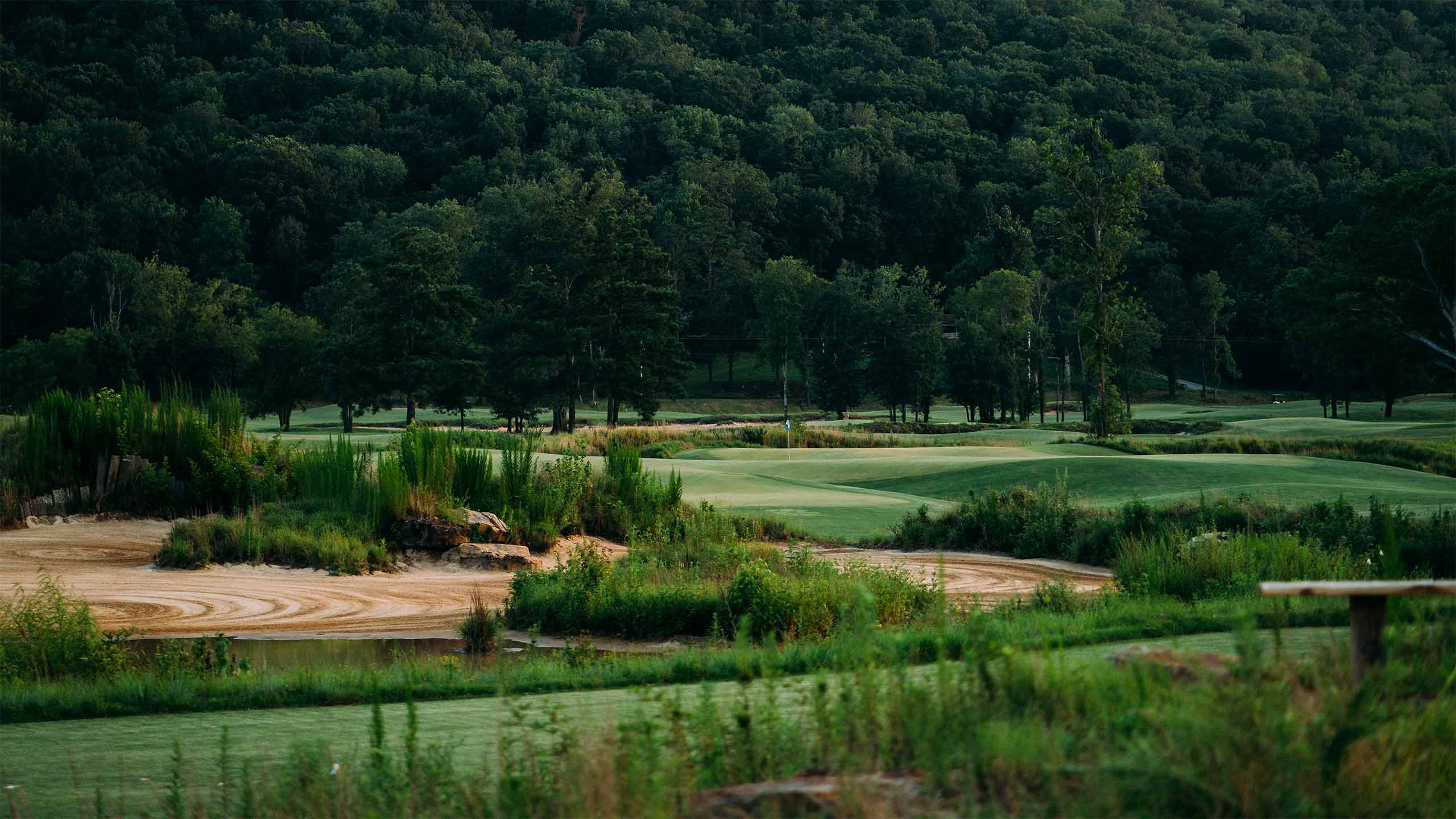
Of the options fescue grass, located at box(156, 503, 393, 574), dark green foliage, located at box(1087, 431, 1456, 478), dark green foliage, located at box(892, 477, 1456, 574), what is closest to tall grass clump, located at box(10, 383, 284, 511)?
fescue grass, located at box(156, 503, 393, 574)

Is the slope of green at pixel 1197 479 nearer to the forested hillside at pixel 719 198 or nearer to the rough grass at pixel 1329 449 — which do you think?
the rough grass at pixel 1329 449

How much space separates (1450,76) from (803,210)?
2960 inches

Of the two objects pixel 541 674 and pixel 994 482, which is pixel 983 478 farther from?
pixel 541 674

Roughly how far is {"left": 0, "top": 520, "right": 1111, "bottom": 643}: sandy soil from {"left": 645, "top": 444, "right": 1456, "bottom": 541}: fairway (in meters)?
4.92

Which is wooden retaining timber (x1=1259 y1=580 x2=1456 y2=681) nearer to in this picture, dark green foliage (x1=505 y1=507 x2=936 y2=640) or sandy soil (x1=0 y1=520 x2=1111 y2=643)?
dark green foliage (x1=505 y1=507 x2=936 y2=640)

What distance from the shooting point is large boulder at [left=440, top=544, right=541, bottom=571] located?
21.9 meters

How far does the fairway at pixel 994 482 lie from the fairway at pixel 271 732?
15.5 m

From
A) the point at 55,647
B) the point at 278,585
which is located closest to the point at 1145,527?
the point at 278,585

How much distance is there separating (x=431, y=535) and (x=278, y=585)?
3464mm

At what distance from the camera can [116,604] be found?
17.2 metres

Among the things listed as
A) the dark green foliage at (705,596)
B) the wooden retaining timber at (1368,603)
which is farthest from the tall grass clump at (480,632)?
the wooden retaining timber at (1368,603)

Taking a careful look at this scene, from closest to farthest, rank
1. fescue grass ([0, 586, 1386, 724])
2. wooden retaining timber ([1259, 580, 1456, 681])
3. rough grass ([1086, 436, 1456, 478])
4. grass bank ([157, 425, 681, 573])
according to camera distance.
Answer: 1. wooden retaining timber ([1259, 580, 1456, 681])
2. fescue grass ([0, 586, 1386, 724])
3. grass bank ([157, 425, 681, 573])
4. rough grass ([1086, 436, 1456, 478])

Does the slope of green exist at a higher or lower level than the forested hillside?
lower

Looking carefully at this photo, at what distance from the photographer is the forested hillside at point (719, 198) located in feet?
221
